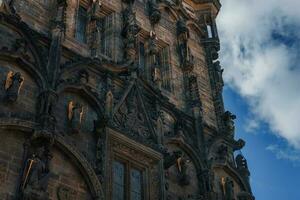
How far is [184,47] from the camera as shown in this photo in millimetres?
19719

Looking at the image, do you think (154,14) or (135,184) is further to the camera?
(154,14)

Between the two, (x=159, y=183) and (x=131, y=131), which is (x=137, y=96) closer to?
(x=131, y=131)

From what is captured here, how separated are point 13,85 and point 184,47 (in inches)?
335

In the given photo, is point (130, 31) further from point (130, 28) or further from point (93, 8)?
point (93, 8)

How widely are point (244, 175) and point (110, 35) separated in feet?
18.4

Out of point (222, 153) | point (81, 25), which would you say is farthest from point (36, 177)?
point (81, 25)

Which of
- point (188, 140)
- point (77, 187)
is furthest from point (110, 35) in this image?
point (77, 187)

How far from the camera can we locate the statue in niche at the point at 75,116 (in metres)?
12.8

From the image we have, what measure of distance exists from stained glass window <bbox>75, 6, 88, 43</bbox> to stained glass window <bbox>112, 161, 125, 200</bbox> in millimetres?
4426

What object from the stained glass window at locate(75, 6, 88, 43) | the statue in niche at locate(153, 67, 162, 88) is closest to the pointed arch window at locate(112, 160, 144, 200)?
the statue in niche at locate(153, 67, 162, 88)

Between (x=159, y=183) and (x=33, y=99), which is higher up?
(x=33, y=99)

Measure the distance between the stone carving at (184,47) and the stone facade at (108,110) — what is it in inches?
1.8

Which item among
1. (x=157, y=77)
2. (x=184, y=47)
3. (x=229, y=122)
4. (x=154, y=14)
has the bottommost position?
(x=229, y=122)

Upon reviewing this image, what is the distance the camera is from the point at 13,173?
1100 cm
